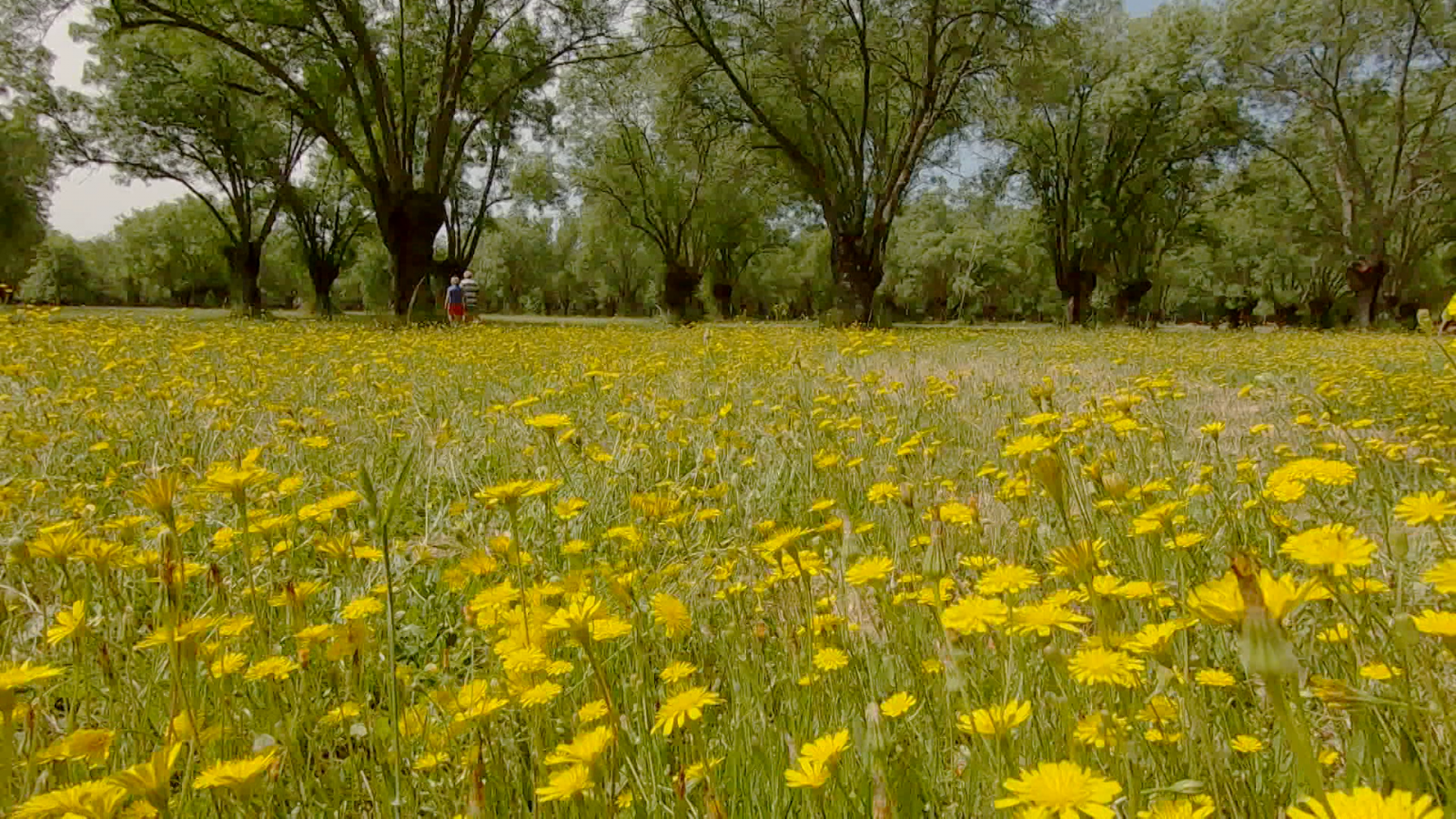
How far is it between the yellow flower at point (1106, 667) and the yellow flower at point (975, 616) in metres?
0.11

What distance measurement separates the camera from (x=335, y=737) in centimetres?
135

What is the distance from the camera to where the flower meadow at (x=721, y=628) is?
34.9 inches

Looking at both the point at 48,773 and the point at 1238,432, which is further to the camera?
the point at 1238,432

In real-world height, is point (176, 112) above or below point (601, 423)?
above

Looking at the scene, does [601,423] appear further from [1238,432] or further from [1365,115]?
[1365,115]

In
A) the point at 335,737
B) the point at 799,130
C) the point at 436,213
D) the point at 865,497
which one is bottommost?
the point at 335,737

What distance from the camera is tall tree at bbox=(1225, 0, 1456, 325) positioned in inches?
843

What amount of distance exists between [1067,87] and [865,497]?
26990mm

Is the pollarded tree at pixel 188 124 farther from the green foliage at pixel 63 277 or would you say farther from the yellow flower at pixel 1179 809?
the green foliage at pixel 63 277

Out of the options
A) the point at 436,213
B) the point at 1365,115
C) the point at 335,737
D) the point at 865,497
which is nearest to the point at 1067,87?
the point at 1365,115

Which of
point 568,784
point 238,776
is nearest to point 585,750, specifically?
Answer: point 568,784

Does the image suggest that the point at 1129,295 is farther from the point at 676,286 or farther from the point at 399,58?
the point at 399,58

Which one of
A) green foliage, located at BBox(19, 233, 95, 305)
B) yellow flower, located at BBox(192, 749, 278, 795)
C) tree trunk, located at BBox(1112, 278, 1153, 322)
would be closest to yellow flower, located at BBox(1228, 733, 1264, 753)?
yellow flower, located at BBox(192, 749, 278, 795)

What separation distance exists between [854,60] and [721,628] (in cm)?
1977
